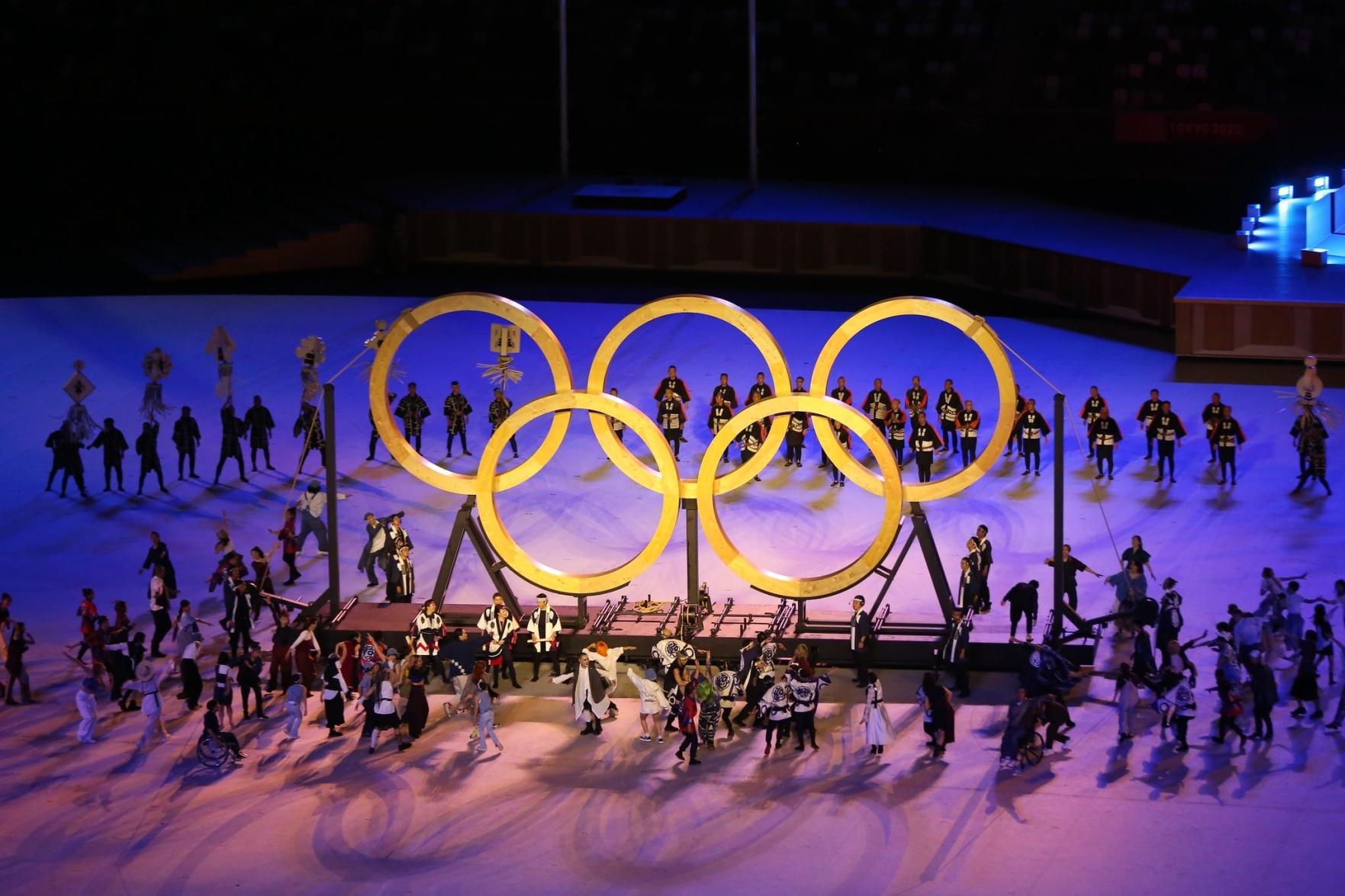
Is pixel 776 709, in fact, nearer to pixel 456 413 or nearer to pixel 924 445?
pixel 924 445

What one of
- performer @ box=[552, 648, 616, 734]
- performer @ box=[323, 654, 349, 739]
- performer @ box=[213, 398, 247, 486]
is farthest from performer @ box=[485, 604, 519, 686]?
performer @ box=[213, 398, 247, 486]

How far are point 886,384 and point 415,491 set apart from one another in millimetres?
10001

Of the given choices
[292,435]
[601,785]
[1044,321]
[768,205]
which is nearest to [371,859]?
[601,785]

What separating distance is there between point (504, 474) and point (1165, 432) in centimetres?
1205

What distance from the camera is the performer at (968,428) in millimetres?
34062

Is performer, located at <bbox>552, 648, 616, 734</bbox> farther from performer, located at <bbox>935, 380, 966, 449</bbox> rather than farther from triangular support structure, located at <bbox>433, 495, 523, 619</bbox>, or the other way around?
performer, located at <bbox>935, 380, 966, 449</bbox>

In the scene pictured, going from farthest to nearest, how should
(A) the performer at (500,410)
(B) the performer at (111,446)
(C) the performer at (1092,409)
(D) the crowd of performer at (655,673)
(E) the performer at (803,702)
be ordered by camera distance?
(B) the performer at (111,446), (C) the performer at (1092,409), (A) the performer at (500,410), (E) the performer at (803,702), (D) the crowd of performer at (655,673)

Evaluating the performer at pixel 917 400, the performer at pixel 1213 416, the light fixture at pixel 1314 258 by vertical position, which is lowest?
the performer at pixel 1213 416

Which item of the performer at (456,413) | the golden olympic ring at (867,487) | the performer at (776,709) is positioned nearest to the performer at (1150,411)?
the golden olympic ring at (867,487)

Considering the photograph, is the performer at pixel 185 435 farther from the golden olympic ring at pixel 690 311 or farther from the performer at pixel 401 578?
the golden olympic ring at pixel 690 311

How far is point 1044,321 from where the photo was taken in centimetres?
4322

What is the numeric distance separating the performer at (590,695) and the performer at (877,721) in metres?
3.44

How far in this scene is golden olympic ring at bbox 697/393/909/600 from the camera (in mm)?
26188

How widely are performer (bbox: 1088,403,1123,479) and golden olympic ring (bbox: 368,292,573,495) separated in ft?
31.6
